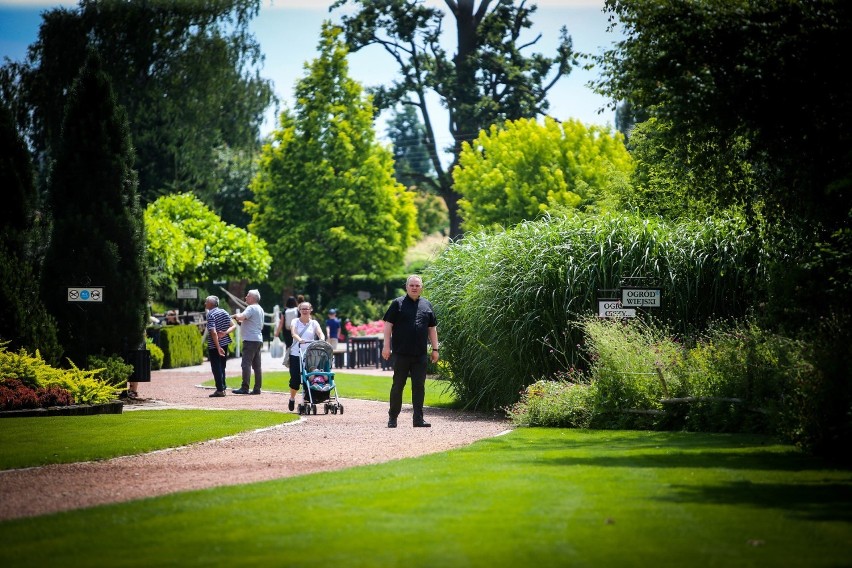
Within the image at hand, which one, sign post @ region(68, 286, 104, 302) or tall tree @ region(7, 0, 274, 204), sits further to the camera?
tall tree @ region(7, 0, 274, 204)

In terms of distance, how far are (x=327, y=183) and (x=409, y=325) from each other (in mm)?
42461

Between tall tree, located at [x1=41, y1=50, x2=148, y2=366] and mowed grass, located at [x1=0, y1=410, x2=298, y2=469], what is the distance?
3.33 meters

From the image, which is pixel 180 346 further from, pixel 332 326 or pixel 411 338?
pixel 411 338

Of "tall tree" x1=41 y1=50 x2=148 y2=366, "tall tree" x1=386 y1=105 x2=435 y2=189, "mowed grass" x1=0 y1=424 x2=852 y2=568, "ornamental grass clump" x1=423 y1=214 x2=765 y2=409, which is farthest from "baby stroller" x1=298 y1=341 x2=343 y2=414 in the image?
"tall tree" x1=386 y1=105 x2=435 y2=189

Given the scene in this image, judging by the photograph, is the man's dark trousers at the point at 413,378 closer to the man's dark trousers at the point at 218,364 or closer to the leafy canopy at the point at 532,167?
the man's dark trousers at the point at 218,364

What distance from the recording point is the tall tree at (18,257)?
1942cm

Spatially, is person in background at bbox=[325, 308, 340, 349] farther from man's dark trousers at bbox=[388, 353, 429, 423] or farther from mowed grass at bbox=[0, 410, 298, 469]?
man's dark trousers at bbox=[388, 353, 429, 423]

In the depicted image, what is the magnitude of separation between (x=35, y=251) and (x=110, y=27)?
32.6 meters

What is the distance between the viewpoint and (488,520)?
8031mm

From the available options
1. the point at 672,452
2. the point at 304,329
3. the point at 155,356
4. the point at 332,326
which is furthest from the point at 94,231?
the point at 332,326

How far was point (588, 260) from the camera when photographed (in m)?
18.2

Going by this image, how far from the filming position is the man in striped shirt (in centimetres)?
2281

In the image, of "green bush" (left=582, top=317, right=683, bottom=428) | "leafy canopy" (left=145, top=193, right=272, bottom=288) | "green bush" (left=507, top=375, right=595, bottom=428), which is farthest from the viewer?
"leafy canopy" (left=145, top=193, right=272, bottom=288)

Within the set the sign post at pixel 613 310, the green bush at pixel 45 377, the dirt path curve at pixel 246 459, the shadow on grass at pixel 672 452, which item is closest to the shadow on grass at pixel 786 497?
the shadow on grass at pixel 672 452
